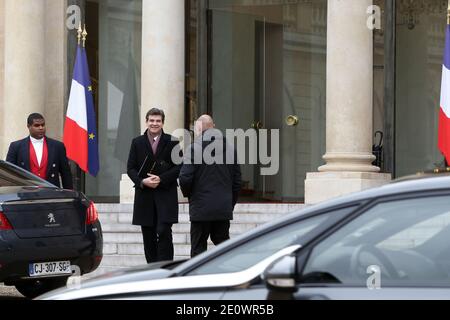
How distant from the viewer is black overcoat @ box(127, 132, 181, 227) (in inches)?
478

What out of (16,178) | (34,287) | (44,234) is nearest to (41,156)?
(34,287)

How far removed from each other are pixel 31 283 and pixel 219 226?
193 centimetres

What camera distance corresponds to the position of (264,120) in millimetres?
20891

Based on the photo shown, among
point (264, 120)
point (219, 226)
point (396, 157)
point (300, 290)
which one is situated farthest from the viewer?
point (264, 120)

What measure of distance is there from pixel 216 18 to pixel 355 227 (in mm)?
15461

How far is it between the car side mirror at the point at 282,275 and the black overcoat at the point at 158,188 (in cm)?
705

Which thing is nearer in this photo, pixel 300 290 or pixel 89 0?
pixel 300 290

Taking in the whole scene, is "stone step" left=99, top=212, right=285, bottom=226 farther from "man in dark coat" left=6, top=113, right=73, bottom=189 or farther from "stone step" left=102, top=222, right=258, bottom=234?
"man in dark coat" left=6, top=113, right=73, bottom=189

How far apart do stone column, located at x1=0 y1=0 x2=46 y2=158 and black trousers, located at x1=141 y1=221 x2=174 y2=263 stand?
23.4ft

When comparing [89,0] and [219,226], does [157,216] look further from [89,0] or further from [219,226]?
[89,0]

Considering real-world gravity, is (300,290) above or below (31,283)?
above

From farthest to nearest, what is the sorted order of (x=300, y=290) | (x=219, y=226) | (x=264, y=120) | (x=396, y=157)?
(x=264, y=120), (x=396, y=157), (x=219, y=226), (x=300, y=290)
